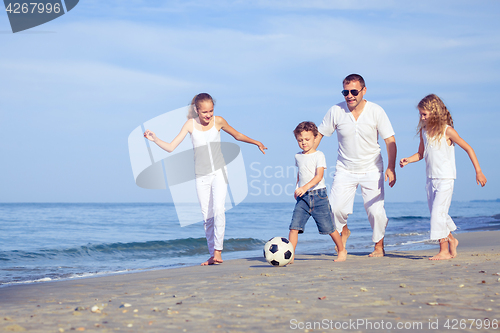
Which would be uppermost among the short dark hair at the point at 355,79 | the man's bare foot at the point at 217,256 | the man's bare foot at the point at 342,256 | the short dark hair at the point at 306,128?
the short dark hair at the point at 355,79

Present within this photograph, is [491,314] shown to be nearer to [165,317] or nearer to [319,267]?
[165,317]

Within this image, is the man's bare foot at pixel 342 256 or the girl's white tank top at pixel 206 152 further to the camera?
the girl's white tank top at pixel 206 152

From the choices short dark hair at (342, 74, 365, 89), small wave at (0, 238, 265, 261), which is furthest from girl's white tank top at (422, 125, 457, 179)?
small wave at (0, 238, 265, 261)

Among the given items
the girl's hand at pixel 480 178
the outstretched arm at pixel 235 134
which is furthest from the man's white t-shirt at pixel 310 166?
the girl's hand at pixel 480 178

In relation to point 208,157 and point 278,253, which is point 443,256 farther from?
point 208,157

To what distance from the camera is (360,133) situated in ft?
18.6

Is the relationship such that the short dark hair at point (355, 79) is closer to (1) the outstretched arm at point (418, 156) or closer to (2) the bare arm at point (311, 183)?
(1) the outstretched arm at point (418, 156)

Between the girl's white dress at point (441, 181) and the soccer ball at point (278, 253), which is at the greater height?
the girl's white dress at point (441, 181)

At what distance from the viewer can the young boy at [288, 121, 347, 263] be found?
5.51 meters

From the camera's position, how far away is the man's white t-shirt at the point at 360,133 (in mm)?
5688

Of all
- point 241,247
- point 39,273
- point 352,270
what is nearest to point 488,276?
point 352,270

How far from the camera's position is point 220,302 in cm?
316

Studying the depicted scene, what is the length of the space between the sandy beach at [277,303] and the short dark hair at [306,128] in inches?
74.3

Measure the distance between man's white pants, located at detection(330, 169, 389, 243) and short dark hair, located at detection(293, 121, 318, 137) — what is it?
67cm
